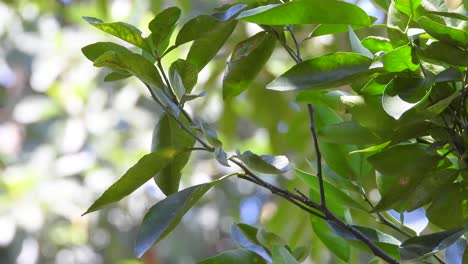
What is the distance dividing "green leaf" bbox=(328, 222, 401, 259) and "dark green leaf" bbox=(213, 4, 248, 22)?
0.55ft

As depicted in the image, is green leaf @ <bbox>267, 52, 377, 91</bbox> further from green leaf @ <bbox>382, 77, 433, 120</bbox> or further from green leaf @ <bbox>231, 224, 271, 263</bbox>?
green leaf @ <bbox>231, 224, 271, 263</bbox>

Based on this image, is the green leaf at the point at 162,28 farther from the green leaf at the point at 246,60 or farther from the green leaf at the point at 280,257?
the green leaf at the point at 280,257

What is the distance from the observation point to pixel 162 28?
0.55 meters

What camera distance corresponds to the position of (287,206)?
1321 millimetres

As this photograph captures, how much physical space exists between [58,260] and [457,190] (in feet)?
9.22

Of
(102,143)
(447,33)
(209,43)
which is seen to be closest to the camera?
(447,33)

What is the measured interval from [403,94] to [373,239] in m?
0.17

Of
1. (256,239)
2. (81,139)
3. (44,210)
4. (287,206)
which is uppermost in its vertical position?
(256,239)

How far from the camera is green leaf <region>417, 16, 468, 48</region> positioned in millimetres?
467

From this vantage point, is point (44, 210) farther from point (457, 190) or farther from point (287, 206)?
point (457, 190)

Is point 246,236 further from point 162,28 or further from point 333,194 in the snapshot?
point 162,28

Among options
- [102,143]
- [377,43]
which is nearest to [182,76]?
[377,43]

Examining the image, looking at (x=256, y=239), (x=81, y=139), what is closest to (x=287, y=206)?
(x=256, y=239)

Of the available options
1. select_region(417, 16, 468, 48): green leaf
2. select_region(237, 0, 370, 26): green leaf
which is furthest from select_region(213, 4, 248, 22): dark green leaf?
select_region(417, 16, 468, 48): green leaf
